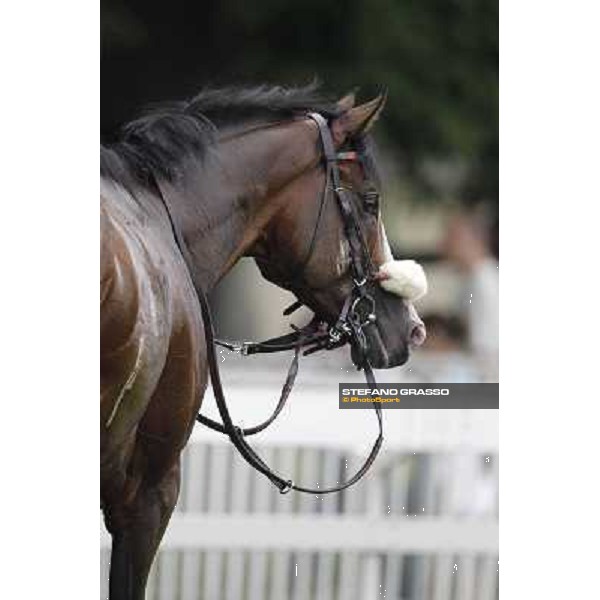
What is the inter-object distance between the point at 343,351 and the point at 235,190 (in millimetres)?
1112

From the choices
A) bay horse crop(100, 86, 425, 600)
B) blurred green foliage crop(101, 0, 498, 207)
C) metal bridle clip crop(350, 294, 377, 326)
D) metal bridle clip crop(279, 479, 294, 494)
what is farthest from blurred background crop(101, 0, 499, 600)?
metal bridle clip crop(279, 479, 294, 494)

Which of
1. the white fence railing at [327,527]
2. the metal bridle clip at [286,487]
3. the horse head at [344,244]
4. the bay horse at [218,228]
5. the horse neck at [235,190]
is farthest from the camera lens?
the white fence railing at [327,527]

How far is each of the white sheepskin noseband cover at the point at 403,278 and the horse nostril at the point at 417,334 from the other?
7cm

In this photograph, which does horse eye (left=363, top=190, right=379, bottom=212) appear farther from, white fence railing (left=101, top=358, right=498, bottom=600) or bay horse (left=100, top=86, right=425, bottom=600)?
white fence railing (left=101, top=358, right=498, bottom=600)

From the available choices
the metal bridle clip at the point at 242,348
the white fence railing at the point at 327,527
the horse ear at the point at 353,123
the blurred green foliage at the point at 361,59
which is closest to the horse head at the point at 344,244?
the horse ear at the point at 353,123

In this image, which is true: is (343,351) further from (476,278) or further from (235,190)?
(235,190)

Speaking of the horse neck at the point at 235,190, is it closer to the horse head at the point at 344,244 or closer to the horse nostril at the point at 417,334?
the horse head at the point at 344,244

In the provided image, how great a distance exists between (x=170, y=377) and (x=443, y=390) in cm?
98

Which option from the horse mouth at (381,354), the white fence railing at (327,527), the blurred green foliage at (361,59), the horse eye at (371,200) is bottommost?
the white fence railing at (327,527)

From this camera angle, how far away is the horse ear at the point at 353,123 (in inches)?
153
